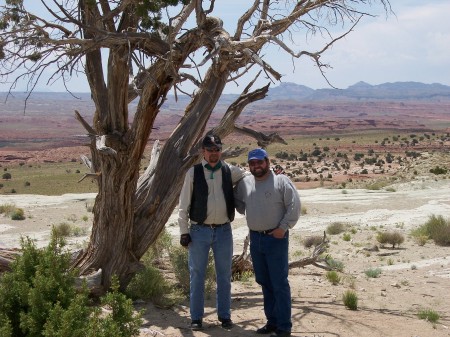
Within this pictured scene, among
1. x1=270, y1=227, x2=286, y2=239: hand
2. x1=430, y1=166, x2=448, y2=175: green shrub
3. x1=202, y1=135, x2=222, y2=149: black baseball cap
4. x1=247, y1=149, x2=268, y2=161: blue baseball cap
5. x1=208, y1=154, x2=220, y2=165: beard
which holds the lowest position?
x1=430, y1=166, x2=448, y2=175: green shrub

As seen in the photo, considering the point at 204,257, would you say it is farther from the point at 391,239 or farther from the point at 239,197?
the point at 391,239

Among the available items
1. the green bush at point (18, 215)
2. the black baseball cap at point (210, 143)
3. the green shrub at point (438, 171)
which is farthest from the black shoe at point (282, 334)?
the green shrub at point (438, 171)

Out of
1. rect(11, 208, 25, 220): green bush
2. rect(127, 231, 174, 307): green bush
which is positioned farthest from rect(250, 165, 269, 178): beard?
rect(11, 208, 25, 220): green bush

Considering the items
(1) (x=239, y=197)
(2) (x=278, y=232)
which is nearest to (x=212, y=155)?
(1) (x=239, y=197)

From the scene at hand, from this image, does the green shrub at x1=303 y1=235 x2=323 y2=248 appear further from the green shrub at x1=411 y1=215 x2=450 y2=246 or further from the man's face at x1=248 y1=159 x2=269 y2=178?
the man's face at x1=248 y1=159 x2=269 y2=178

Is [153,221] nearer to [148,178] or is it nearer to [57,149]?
[148,178]

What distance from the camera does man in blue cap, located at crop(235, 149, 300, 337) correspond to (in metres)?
5.57

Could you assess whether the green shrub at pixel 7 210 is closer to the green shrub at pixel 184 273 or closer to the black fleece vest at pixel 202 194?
the green shrub at pixel 184 273

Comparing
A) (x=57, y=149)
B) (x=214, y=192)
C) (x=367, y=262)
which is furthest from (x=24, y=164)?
(x=214, y=192)

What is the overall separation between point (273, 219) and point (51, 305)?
2123mm

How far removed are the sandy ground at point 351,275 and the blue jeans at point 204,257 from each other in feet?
1.12

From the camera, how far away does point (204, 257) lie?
589cm

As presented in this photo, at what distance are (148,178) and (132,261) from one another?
100cm

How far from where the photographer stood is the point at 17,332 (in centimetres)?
452
